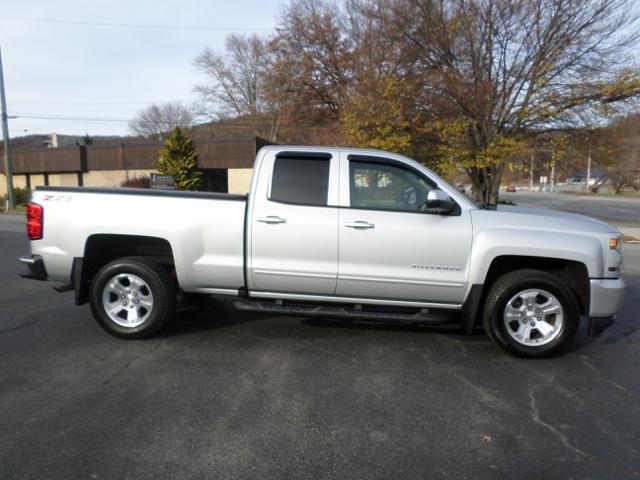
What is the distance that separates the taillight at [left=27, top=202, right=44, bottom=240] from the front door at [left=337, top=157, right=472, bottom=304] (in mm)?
3031

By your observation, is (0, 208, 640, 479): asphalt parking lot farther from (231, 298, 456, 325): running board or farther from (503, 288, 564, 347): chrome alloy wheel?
(231, 298, 456, 325): running board

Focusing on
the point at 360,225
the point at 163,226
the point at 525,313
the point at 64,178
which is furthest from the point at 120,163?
the point at 525,313

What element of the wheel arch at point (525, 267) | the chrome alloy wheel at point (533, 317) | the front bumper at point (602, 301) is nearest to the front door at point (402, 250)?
the wheel arch at point (525, 267)

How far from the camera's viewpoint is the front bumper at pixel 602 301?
4.38 meters

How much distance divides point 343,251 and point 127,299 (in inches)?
89.6

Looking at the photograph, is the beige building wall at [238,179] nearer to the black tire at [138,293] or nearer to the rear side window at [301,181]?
the black tire at [138,293]

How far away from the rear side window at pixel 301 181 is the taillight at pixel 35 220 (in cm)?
235

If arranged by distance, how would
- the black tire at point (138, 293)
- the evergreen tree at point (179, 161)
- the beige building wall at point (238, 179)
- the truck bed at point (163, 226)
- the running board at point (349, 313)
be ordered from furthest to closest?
the beige building wall at point (238, 179), the evergreen tree at point (179, 161), the black tire at point (138, 293), the truck bed at point (163, 226), the running board at point (349, 313)

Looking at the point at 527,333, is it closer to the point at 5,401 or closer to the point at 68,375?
the point at 68,375

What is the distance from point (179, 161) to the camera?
24.8 metres

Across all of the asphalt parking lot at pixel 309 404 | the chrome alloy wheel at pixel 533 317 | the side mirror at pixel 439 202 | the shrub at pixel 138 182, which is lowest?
the asphalt parking lot at pixel 309 404

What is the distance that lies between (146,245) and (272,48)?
31.4m

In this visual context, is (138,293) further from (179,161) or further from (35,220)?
(179,161)

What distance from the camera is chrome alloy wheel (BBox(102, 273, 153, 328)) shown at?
4801 mm
